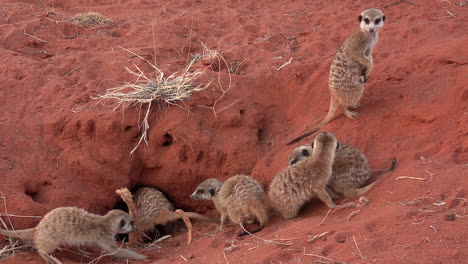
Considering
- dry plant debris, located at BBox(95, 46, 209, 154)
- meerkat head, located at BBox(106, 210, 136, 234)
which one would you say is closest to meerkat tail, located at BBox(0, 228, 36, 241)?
meerkat head, located at BBox(106, 210, 136, 234)

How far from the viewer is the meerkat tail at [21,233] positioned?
14.1 ft

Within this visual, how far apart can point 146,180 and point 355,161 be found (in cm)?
235

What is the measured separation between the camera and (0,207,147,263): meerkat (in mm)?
4164

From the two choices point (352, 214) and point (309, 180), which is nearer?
point (352, 214)

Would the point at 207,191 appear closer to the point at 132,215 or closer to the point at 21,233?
the point at 132,215

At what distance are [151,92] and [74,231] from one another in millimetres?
1780

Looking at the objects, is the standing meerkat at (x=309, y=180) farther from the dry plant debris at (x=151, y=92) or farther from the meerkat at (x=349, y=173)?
the dry plant debris at (x=151, y=92)

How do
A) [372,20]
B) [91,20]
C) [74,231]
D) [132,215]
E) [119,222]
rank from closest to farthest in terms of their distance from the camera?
[74,231] < [119,222] < [132,215] < [372,20] < [91,20]

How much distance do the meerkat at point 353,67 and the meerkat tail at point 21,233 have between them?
253 centimetres

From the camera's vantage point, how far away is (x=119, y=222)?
14.5ft

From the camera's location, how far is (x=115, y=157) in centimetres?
544

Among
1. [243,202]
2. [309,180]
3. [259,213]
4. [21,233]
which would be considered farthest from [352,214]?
[21,233]

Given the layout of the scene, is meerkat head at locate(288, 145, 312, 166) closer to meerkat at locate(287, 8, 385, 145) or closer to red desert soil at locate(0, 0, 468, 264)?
red desert soil at locate(0, 0, 468, 264)

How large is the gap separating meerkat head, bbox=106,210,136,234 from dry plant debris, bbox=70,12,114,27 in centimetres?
361
